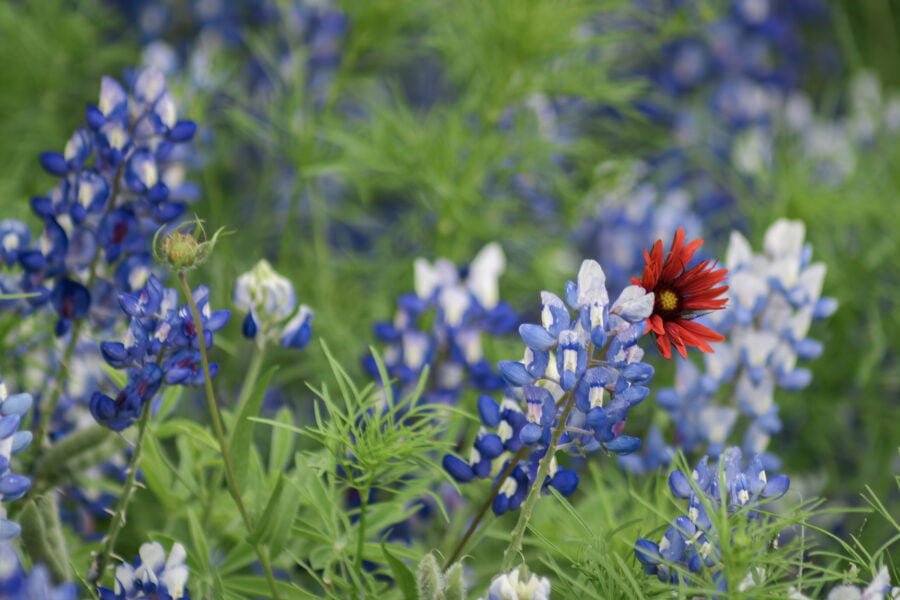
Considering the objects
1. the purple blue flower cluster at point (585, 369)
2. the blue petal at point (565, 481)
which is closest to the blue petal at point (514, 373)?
the purple blue flower cluster at point (585, 369)

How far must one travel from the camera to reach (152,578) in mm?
831

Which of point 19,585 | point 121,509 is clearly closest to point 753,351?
point 121,509

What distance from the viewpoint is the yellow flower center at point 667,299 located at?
0.79 m

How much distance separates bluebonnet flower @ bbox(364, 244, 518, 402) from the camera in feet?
4.03

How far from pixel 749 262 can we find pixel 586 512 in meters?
0.32

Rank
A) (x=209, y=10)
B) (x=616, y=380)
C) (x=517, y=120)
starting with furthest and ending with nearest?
(x=209, y=10) → (x=517, y=120) → (x=616, y=380)

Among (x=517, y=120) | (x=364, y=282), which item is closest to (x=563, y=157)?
(x=517, y=120)

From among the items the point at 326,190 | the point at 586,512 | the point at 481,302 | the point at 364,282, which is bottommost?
the point at 586,512

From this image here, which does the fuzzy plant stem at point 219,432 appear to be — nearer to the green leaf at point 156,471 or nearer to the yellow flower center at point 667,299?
the green leaf at point 156,471

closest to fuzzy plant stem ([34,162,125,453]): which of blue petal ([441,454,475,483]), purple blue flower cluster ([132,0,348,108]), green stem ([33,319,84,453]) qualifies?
green stem ([33,319,84,453])

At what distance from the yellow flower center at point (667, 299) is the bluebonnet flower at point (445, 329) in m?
0.43

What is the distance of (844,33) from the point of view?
208 centimetres

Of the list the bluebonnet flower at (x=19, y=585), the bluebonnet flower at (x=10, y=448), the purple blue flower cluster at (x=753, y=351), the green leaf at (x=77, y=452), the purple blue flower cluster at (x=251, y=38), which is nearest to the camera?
the bluebonnet flower at (x=19, y=585)

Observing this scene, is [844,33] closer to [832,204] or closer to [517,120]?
[832,204]
